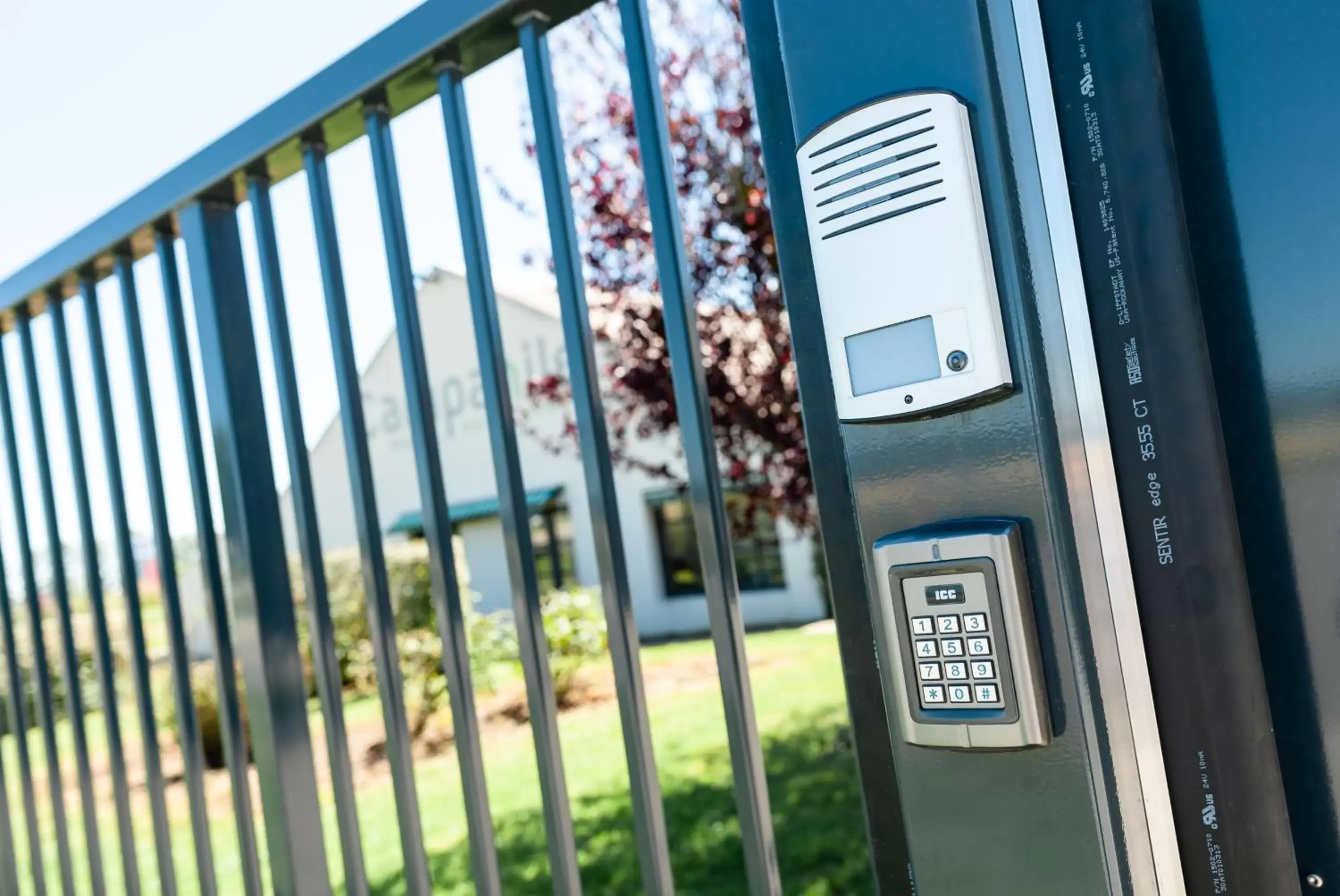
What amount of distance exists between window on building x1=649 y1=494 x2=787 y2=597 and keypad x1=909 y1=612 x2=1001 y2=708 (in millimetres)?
11641

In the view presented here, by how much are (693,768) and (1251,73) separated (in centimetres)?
513

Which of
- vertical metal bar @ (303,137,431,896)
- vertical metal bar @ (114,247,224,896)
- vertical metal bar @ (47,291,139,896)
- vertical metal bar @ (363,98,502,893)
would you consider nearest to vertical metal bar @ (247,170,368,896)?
vertical metal bar @ (303,137,431,896)

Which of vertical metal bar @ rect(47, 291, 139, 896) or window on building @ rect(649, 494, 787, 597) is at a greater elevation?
vertical metal bar @ rect(47, 291, 139, 896)

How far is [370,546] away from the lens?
1.69 metres

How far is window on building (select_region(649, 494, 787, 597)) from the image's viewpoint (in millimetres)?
13117

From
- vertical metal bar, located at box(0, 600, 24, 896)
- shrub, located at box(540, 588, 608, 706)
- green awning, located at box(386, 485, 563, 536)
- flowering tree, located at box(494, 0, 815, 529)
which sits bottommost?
shrub, located at box(540, 588, 608, 706)

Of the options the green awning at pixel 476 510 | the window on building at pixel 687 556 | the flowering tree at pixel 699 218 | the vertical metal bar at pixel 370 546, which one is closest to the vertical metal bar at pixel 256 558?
the vertical metal bar at pixel 370 546

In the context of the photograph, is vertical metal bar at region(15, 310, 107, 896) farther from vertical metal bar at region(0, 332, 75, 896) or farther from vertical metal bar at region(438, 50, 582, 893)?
vertical metal bar at region(438, 50, 582, 893)

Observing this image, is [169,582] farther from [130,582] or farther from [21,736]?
[21,736]

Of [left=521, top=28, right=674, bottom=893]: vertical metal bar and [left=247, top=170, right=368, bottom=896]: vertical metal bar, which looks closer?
[left=521, top=28, right=674, bottom=893]: vertical metal bar

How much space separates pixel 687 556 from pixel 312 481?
39.6 ft

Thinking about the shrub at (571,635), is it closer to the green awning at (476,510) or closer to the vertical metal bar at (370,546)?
the green awning at (476,510)

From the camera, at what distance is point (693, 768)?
18.5 feet

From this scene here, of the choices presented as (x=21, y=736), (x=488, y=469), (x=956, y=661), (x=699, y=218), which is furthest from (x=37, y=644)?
(x=488, y=469)
